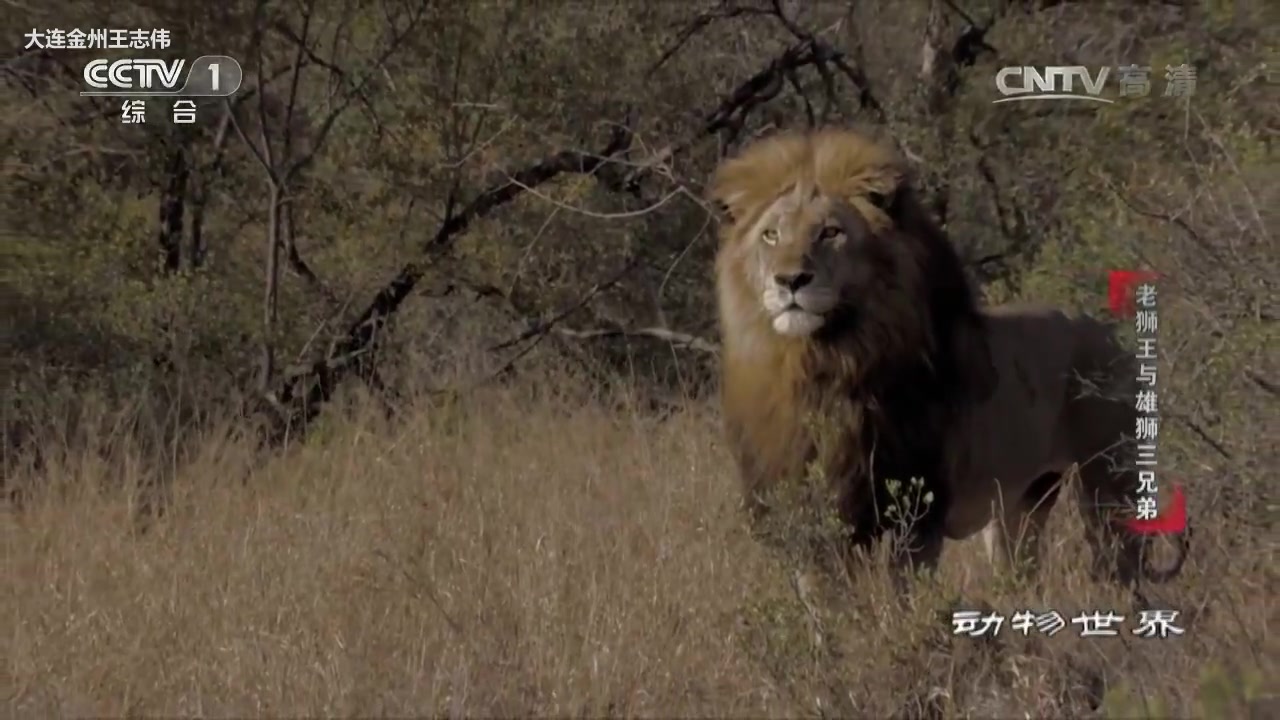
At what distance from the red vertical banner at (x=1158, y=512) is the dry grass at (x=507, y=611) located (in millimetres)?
151

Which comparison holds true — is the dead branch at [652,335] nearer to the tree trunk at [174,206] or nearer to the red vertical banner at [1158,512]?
the tree trunk at [174,206]

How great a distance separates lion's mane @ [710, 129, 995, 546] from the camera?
11.3 feet

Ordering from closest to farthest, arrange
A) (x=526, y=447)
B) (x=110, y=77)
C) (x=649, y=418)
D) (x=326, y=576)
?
(x=326, y=576), (x=110, y=77), (x=526, y=447), (x=649, y=418)

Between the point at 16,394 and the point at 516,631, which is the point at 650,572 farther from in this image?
the point at 16,394

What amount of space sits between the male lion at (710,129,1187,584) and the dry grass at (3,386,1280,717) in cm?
22

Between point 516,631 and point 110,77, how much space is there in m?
2.04

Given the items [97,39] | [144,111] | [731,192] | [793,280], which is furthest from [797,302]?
[144,111]

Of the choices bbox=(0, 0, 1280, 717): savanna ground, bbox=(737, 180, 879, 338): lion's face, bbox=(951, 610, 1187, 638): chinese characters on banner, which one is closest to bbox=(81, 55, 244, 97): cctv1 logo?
bbox=(0, 0, 1280, 717): savanna ground

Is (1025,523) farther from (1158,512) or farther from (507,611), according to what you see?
(507,611)

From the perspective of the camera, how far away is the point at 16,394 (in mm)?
5172

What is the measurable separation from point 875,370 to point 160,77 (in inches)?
84.5

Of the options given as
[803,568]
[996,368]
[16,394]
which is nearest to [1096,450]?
[996,368]

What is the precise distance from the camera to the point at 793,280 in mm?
3256

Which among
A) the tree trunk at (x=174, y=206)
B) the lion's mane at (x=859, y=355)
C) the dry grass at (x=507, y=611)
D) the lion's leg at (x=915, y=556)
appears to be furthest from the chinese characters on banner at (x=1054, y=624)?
the tree trunk at (x=174, y=206)
